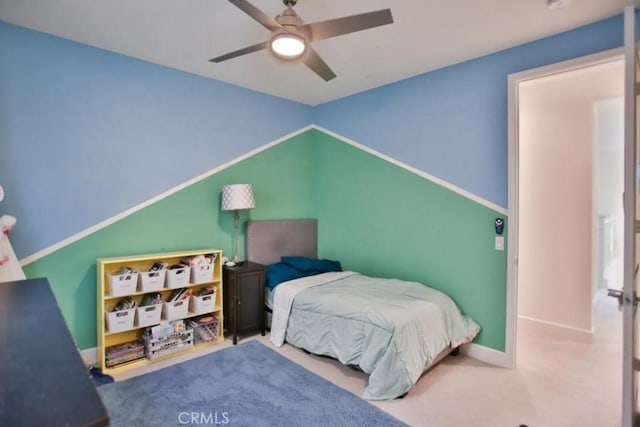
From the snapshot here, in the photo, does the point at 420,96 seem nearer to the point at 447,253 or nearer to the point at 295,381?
the point at 447,253

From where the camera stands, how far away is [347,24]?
5.91ft

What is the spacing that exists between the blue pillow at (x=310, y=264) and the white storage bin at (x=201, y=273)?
0.90 meters

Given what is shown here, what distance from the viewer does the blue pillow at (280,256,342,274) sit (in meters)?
3.72

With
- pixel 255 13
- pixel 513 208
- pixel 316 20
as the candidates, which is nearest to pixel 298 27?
pixel 255 13

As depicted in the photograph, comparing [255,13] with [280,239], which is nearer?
Result: [255,13]

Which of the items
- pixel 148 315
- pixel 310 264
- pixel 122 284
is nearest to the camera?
pixel 122 284

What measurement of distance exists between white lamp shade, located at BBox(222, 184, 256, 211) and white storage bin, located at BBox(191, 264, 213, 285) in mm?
609

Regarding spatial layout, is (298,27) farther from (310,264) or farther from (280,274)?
(310,264)

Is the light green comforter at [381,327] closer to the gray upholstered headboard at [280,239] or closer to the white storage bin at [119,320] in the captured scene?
the gray upholstered headboard at [280,239]

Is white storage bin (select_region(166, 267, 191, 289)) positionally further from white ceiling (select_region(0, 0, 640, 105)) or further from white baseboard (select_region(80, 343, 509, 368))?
white ceiling (select_region(0, 0, 640, 105))

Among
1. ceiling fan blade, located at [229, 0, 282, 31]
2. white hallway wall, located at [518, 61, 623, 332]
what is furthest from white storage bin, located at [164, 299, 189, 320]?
white hallway wall, located at [518, 61, 623, 332]

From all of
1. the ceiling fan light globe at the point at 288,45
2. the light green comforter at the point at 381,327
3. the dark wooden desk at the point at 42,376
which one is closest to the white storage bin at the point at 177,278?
the light green comforter at the point at 381,327

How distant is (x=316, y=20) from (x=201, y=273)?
232 centimetres

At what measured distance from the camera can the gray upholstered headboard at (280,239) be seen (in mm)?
3791
